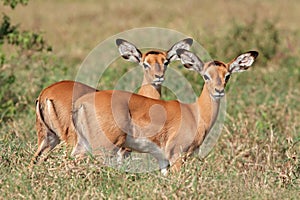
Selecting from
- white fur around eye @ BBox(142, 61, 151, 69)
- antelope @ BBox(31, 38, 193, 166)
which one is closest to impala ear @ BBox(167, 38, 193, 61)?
white fur around eye @ BBox(142, 61, 151, 69)

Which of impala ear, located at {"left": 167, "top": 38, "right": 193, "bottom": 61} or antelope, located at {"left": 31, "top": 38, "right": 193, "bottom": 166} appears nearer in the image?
antelope, located at {"left": 31, "top": 38, "right": 193, "bottom": 166}

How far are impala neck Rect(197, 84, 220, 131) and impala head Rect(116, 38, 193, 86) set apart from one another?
2.93 ft

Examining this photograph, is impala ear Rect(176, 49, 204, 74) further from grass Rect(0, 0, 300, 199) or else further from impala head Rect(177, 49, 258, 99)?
grass Rect(0, 0, 300, 199)

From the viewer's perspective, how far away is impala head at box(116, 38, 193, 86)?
7578 millimetres

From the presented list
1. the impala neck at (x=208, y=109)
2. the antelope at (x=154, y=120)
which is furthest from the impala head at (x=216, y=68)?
the impala neck at (x=208, y=109)

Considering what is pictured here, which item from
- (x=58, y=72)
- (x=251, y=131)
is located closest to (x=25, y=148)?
(x=251, y=131)

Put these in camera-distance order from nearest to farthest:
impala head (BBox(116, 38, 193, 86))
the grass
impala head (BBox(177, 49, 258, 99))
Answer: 1. the grass
2. impala head (BBox(177, 49, 258, 99))
3. impala head (BBox(116, 38, 193, 86))

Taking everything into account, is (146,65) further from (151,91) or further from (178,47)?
(178,47)

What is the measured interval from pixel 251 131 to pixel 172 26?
8308mm

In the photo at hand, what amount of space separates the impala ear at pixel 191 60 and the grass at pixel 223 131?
2.91 feet

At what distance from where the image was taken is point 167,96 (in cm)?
942

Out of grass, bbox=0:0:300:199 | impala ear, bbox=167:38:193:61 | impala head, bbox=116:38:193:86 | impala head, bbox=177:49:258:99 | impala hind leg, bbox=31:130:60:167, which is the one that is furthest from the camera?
impala ear, bbox=167:38:193:61

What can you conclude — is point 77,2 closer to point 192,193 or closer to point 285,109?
point 285,109

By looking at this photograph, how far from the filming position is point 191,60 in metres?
6.79
